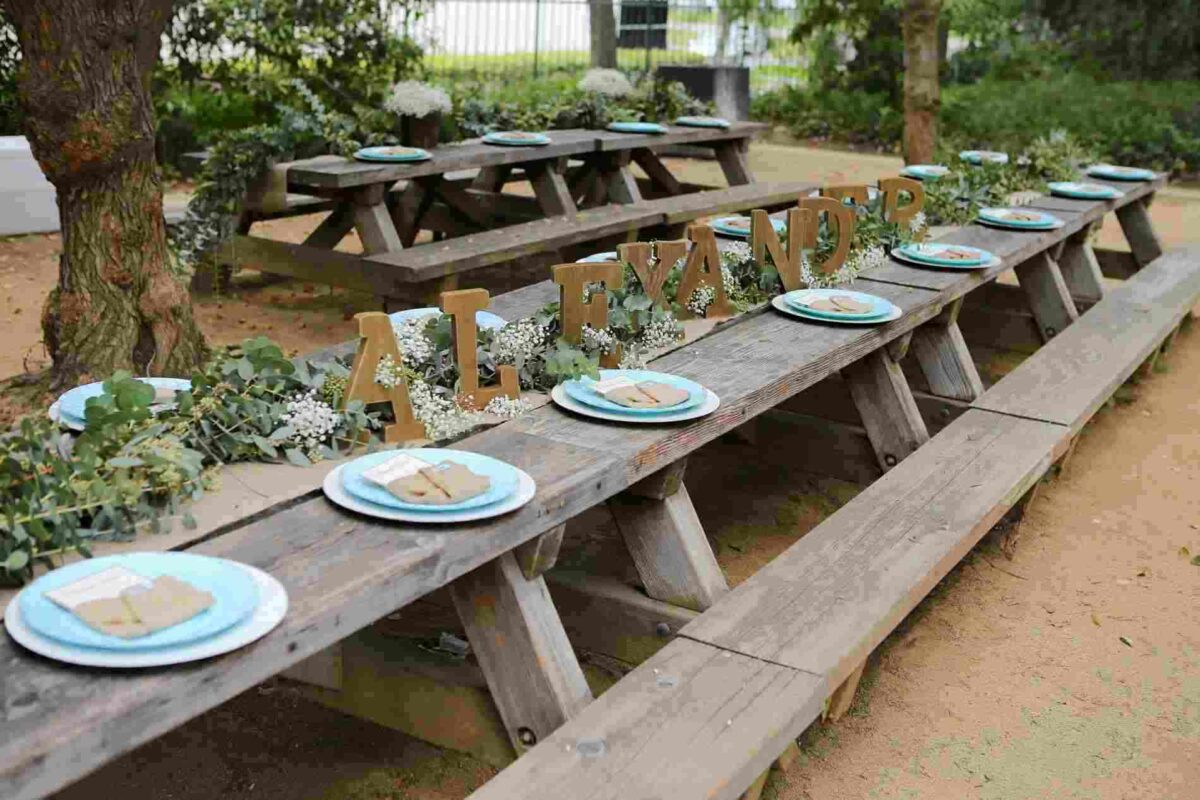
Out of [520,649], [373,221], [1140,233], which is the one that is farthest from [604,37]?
[520,649]

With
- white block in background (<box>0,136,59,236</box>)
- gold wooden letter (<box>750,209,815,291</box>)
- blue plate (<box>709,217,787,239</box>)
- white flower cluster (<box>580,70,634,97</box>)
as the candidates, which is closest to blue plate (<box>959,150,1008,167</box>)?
blue plate (<box>709,217,787,239</box>)

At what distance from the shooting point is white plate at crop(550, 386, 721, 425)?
289 centimetres

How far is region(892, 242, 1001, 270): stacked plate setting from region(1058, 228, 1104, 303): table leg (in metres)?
2.31

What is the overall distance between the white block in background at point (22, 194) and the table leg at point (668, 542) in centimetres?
639

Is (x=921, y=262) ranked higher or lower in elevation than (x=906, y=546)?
higher

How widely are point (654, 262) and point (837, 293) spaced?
2.68 feet

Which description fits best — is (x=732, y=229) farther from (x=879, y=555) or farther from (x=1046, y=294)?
(x=1046, y=294)

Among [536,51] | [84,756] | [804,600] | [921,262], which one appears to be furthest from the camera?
[536,51]

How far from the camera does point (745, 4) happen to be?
17.4 m

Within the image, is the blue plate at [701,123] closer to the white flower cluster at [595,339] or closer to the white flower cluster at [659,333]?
the white flower cluster at [659,333]

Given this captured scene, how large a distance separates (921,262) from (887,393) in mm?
612

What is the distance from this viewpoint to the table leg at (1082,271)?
695 cm

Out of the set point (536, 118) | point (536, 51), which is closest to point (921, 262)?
point (536, 118)

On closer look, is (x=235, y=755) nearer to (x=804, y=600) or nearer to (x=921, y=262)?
(x=804, y=600)
